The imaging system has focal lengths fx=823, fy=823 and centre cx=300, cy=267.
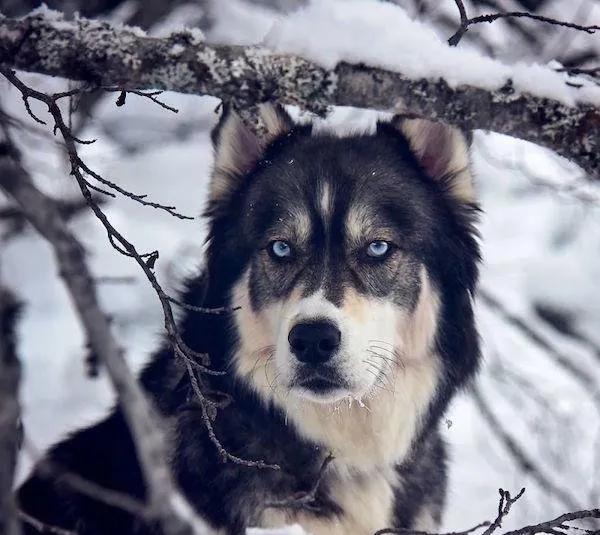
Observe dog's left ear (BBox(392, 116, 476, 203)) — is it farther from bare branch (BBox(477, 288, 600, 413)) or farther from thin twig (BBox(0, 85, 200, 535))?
bare branch (BBox(477, 288, 600, 413))

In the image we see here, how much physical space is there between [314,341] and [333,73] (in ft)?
3.10

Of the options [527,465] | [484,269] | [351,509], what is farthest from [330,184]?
[484,269]

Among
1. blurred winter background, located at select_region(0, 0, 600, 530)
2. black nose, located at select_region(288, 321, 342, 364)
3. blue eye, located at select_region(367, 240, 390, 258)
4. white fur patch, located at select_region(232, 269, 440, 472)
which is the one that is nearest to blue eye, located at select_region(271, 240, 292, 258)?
white fur patch, located at select_region(232, 269, 440, 472)

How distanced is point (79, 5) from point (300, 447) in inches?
153

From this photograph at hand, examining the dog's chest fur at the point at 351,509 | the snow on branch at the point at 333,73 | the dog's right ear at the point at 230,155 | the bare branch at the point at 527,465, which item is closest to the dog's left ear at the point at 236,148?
the dog's right ear at the point at 230,155

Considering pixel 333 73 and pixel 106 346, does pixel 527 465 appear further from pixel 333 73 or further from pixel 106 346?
pixel 333 73

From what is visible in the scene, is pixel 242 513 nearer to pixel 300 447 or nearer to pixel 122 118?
pixel 300 447

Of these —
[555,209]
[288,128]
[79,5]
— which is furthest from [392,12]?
[555,209]

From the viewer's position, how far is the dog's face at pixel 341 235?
3.13 meters

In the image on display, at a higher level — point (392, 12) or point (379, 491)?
point (392, 12)

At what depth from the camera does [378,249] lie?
334 cm

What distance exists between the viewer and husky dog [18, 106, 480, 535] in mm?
3279

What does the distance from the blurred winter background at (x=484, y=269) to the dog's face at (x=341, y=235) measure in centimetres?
42

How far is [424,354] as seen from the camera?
11.5 ft
